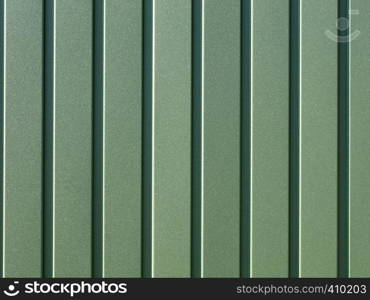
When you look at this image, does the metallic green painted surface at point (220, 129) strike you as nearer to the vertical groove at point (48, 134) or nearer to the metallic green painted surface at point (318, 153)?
the metallic green painted surface at point (318, 153)

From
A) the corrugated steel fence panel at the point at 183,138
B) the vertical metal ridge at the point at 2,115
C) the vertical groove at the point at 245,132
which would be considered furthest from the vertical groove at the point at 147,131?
the vertical metal ridge at the point at 2,115

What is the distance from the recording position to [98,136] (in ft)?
6.70

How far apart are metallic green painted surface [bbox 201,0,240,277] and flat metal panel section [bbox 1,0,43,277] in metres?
0.48

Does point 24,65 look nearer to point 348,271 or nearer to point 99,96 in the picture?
point 99,96

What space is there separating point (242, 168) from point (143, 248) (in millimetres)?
371

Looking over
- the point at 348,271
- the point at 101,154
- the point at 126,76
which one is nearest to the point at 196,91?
the point at 126,76

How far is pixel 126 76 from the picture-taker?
2.04 m

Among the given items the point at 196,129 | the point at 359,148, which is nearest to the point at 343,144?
the point at 359,148

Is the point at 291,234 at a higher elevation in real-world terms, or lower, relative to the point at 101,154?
lower

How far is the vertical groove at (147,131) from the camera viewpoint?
80.4 inches

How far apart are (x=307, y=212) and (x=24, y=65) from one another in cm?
93

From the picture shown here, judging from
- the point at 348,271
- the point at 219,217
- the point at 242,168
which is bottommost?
the point at 348,271

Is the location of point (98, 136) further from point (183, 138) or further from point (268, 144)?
point (268, 144)

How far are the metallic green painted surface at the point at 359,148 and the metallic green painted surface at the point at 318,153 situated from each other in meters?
0.05
